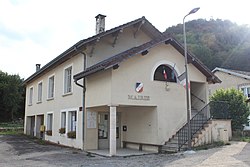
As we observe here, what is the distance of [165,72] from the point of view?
1546 cm

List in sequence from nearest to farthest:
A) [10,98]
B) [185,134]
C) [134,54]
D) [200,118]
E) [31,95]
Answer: [134,54] → [185,134] → [200,118] → [31,95] → [10,98]

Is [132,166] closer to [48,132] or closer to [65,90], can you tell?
[65,90]

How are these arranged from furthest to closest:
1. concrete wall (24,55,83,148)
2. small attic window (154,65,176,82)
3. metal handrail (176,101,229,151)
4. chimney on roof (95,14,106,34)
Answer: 1. chimney on roof (95,14,106,34)
2. concrete wall (24,55,83,148)
3. small attic window (154,65,176,82)
4. metal handrail (176,101,229,151)

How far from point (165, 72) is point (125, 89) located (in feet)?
10.4

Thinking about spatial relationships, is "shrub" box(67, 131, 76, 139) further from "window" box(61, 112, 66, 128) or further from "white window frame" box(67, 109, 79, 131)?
"window" box(61, 112, 66, 128)

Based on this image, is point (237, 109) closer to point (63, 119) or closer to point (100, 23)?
point (100, 23)

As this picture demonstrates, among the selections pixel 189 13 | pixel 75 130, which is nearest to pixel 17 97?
pixel 75 130

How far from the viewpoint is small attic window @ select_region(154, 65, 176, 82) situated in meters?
15.4

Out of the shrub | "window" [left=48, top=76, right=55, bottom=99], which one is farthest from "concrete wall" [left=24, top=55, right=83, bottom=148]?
"window" [left=48, top=76, right=55, bottom=99]

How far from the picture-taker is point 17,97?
1603 inches

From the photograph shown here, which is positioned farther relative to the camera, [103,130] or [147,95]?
[103,130]

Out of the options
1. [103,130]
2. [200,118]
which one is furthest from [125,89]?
[200,118]

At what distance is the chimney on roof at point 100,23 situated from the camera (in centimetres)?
1734

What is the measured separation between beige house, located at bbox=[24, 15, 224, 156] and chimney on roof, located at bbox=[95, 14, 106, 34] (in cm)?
6
